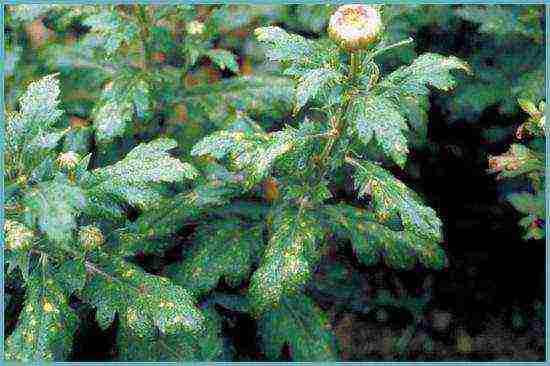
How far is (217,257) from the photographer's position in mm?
2646

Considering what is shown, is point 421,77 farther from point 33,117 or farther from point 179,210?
point 33,117

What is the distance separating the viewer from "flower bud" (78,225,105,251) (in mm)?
2299

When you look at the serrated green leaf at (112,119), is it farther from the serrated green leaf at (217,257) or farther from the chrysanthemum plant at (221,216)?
the serrated green leaf at (217,257)

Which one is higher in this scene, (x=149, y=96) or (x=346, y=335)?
(x=149, y=96)

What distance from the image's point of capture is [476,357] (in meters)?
3.40

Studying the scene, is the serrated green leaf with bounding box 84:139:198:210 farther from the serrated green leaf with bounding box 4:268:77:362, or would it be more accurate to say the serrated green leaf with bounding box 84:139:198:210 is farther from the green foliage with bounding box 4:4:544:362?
the serrated green leaf with bounding box 4:268:77:362

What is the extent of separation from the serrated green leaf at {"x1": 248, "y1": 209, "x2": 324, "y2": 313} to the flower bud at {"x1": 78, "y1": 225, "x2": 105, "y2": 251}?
20.9 inches

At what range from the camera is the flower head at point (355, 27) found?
198cm

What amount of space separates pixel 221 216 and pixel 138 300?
0.64m

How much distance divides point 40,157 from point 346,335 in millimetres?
1874

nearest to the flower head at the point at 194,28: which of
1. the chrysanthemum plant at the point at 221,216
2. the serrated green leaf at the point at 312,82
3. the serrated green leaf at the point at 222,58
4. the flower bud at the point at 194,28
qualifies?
the flower bud at the point at 194,28

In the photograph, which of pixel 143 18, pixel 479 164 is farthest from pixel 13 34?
pixel 479 164

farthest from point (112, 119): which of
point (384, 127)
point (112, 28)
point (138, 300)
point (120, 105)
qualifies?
point (384, 127)

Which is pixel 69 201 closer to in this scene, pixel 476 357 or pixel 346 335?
pixel 346 335
